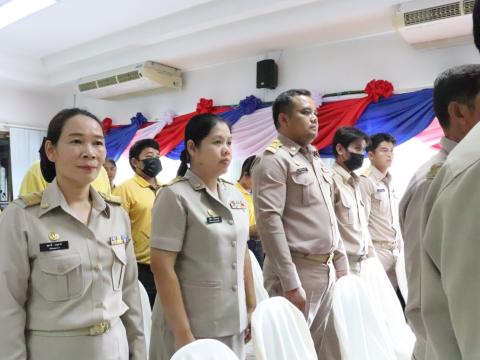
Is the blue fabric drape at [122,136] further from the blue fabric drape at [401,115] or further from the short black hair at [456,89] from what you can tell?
the short black hair at [456,89]

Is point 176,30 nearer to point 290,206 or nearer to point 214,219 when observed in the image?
point 290,206

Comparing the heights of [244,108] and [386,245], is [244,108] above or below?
above

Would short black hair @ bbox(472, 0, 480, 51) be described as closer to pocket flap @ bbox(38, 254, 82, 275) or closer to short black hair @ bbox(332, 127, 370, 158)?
pocket flap @ bbox(38, 254, 82, 275)

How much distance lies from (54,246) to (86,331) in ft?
0.87

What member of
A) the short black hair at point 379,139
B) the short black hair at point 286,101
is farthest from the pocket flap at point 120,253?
the short black hair at point 379,139

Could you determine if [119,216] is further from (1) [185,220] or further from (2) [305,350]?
(2) [305,350]

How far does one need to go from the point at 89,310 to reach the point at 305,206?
1184mm

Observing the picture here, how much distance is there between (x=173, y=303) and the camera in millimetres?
1560

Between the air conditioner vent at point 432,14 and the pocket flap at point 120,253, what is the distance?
3.07m

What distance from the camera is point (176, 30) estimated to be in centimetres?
453

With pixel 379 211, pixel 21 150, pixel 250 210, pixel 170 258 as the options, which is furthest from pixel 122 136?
pixel 170 258

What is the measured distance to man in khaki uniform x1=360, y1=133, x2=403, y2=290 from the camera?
3.38 m

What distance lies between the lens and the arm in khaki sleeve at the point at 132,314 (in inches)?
56.7

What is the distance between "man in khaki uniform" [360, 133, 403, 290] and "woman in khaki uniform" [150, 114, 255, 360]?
78.0 inches
